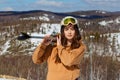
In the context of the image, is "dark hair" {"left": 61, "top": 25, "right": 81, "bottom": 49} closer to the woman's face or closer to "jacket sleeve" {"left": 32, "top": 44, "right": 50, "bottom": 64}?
the woman's face

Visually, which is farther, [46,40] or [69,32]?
[69,32]

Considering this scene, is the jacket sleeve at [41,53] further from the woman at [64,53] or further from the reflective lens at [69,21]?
the reflective lens at [69,21]

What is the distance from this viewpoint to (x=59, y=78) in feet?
10.4

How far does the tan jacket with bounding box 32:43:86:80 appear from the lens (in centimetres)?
317

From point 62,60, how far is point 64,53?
5 centimetres

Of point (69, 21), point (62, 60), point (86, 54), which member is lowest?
point (86, 54)

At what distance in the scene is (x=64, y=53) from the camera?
10.4 ft

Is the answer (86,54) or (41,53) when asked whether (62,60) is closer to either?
(41,53)

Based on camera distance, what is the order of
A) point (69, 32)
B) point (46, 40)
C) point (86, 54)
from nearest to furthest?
point (46, 40) < point (69, 32) < point (86, 54)

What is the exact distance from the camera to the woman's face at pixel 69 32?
128 inches

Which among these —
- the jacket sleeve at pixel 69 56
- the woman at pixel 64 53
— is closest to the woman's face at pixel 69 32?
the woman at pixel 64 53

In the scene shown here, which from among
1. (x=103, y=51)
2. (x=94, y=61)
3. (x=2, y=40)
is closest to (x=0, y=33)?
(x=2, y=40)

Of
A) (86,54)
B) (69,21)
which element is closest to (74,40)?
(69,21)

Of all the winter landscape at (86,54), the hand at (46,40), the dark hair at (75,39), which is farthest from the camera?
the winter landscape at (86,54)
